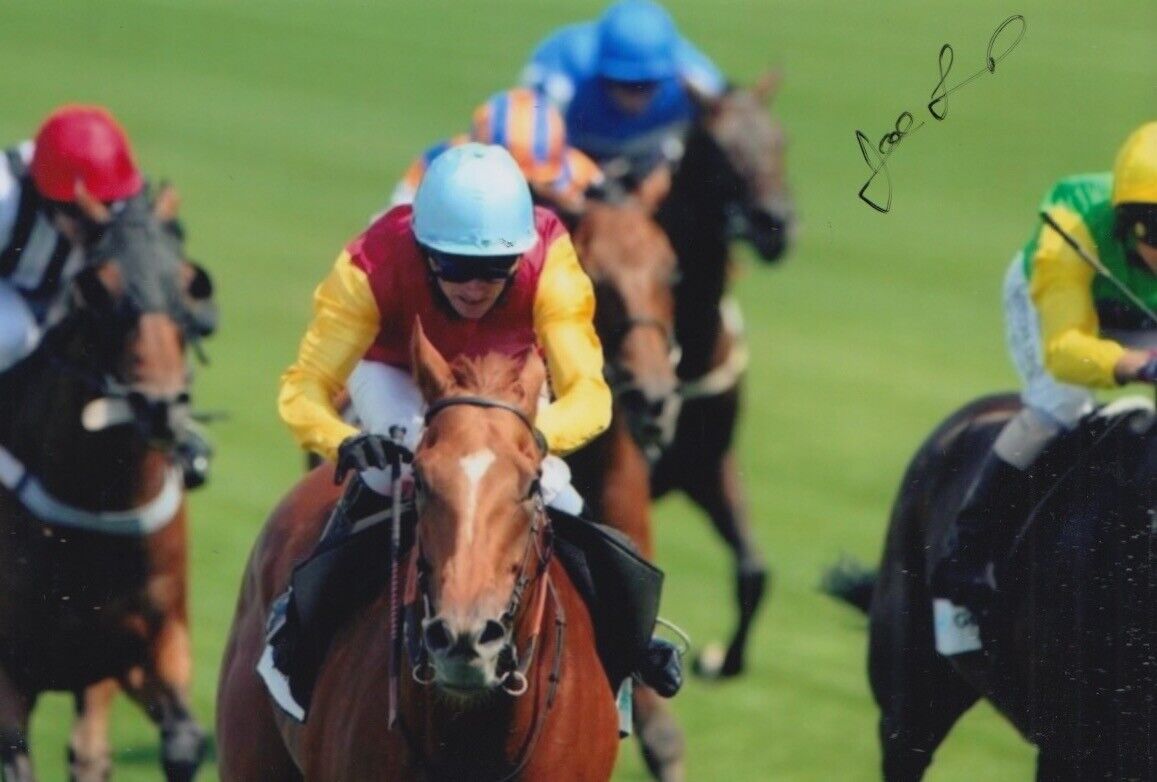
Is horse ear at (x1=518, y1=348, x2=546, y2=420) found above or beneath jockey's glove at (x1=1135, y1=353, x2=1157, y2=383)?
above

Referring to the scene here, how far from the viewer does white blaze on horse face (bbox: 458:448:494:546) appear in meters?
4.80

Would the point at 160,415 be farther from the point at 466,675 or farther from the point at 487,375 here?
the point at 466,675

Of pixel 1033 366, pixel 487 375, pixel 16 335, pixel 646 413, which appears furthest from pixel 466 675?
pixel 646 413

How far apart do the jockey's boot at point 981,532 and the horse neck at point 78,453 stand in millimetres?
2311

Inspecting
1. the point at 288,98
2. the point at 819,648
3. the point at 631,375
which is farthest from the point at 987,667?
the point at 288,98

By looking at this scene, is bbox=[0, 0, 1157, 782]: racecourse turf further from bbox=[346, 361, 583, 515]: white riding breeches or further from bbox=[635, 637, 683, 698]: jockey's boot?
bbox=[346, 361, 583, 515]: white riding breeches

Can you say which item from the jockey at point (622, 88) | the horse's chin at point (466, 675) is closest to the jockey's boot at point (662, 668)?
the horse's chin at point (466, 675)

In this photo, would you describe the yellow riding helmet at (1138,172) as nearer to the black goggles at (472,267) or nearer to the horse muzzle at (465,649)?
the black goggles at (472,267)

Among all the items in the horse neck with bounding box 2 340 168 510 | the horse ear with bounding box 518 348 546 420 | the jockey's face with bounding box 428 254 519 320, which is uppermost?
the horse ear with bounding box 518 348 546 420

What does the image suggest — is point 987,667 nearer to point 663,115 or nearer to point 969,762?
point 969,762

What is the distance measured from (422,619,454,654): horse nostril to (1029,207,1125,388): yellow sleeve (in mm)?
2494

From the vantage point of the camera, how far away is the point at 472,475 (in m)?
4.88

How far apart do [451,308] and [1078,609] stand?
190 centimetres

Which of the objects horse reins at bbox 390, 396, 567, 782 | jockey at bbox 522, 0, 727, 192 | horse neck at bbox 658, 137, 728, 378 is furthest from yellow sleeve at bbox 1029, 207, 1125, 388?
jockey at bbox 522, 0, 727, 192
